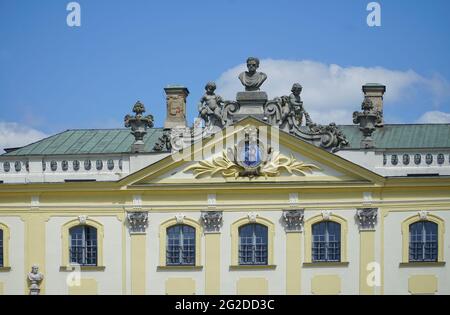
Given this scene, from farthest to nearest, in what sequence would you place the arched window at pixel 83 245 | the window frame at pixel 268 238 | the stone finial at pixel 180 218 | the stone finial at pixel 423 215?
the arched window at pixel 83 245, the stone finial at pixel 180 218, the window frame at pixel 268 238, the stone finial at pixel 423 215

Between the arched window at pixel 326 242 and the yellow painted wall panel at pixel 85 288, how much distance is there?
8.10 meters

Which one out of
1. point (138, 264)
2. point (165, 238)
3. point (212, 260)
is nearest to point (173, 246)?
point (165, 238)

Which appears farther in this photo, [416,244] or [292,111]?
[292,111]

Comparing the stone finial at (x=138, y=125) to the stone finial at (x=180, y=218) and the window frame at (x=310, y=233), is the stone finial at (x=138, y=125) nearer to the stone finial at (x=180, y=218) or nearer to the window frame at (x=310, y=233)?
the stone finial at (x=180, y=218)

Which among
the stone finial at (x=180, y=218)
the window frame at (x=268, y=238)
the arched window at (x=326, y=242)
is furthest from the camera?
the stone finial at (x=180, y=218)

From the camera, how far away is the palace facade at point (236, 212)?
76062mm

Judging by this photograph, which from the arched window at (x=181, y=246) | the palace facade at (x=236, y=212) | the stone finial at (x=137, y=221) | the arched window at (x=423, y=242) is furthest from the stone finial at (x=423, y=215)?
the stone finial at (x=137, y=221)

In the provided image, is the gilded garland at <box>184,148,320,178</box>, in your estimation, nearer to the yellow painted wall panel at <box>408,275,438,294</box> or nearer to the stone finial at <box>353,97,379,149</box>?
the stone finial at <box>353,97,379,149</box>

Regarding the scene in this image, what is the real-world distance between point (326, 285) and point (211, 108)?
25.3 feet

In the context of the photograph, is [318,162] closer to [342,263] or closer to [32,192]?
[342,263]

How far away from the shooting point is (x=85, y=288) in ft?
253

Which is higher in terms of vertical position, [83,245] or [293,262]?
[83,245]

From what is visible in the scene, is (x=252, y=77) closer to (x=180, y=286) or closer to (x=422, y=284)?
(x=180, y=286)

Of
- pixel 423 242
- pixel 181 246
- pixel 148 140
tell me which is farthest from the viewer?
pixel 148 140
